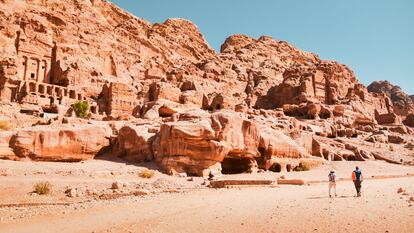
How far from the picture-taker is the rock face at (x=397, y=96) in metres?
94.3

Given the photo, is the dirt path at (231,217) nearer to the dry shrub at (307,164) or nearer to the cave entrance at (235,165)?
the cave entrance at (235,165)

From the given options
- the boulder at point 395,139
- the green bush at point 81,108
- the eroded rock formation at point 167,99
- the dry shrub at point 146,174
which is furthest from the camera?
the boulder at point 395,139

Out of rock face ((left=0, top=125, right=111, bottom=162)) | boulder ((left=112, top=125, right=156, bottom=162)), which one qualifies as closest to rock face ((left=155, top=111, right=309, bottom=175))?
boulder ((left=112, top=125, right=156, bottom=162))

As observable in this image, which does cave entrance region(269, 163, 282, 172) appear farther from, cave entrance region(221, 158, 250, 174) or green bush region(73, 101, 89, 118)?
green bush region(73, 101, 89, 118)

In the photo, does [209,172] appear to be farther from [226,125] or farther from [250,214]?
[250,214]

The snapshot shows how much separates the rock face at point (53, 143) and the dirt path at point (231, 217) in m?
12.2

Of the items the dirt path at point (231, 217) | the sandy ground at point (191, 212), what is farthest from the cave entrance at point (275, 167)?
the dirt path at point (231, 217)

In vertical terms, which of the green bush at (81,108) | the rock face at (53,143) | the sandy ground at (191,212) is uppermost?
the green bush at (81,108)

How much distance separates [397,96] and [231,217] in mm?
124714

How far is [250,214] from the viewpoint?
439 inches

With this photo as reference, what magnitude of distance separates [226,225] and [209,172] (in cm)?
1754

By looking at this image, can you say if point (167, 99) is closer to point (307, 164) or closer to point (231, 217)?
point (307, 164)

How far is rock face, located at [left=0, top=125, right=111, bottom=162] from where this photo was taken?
24.7 meters

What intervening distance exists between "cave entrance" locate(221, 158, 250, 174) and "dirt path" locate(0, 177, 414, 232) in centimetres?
1685
